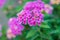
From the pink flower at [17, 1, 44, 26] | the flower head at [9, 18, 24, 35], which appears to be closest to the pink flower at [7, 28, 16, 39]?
the flower head at [9, 18, 24, 35]

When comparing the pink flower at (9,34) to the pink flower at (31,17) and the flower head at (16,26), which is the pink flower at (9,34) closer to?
the flower head at (16,26)

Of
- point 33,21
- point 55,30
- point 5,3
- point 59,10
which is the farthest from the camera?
point 5,3

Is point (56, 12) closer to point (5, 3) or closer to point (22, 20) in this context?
point (5, 3)

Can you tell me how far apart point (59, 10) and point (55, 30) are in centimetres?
42

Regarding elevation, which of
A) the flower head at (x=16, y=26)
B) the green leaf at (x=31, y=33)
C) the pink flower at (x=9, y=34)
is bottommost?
the green leaf at (x=31, y=33)

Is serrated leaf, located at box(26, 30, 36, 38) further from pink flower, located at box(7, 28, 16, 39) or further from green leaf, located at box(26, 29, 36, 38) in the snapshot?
pink flower, located at box(7, 28, 16, 39)

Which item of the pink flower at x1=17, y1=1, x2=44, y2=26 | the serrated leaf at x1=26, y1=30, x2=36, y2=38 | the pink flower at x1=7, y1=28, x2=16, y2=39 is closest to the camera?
the pink flower at x1=17, y1=1, x2=44, y2=26

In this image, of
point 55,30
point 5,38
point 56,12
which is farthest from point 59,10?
point 5,38

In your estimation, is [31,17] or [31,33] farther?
[31,33]

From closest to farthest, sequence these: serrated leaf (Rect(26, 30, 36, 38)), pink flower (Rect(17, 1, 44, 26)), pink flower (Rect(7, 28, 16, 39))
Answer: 1. pink flower (Rect(17, 1, 44, 26))
2. serrated leaf (Rect(26, 30, 36, 38))
3. pink flower (Rect(7, 28, 16, 39))

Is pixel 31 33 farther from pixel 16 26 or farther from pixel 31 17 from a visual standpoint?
pixel 31 17

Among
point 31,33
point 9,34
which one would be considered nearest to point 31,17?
point 31,33

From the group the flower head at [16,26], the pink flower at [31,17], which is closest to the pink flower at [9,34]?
the flower head at [16,26]

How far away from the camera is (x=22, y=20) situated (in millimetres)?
1612
